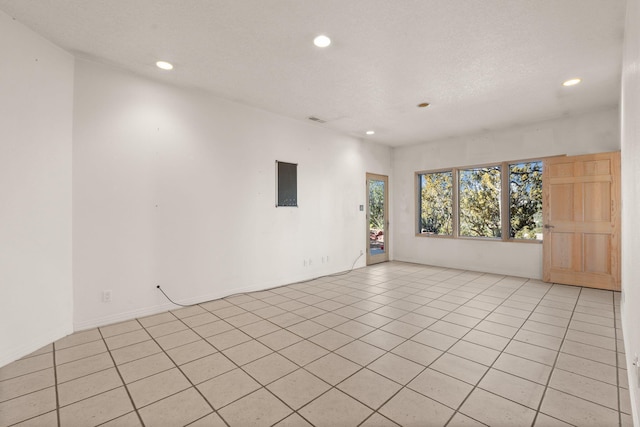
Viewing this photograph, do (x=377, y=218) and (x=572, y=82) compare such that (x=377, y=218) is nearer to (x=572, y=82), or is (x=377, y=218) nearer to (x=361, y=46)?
(x=572, y=82)

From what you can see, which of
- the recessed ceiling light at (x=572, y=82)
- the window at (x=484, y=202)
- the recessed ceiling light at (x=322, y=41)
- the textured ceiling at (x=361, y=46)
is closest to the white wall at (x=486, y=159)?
the window at (x=484, y=202)

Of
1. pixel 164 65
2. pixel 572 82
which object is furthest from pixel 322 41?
pixel 572 82

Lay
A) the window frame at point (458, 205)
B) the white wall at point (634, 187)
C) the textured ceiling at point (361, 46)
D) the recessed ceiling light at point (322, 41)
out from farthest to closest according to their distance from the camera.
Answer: the window frame at point (458, 205) → the recessed ceiling light at point (322, 41) → the textured ceiling at point (361, 46) → the white wall at point (634, 187)

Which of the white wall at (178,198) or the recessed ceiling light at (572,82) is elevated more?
the recessed ceiling light at (572,82)

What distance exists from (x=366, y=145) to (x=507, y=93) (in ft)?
10.1

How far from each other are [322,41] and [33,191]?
302 cm

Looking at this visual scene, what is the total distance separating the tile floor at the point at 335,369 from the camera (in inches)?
71.6

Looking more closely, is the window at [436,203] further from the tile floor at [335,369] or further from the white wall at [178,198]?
the tile floor at [335,369]

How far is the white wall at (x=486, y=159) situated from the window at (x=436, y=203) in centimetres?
22

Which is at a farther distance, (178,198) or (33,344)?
(178,198)

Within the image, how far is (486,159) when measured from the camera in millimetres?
5926

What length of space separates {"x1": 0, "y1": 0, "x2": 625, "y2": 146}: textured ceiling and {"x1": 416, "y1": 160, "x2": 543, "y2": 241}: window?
158 centimetres

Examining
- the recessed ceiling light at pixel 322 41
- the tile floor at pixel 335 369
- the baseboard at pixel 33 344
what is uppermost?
the recessed ceiling light at pixel 322 41

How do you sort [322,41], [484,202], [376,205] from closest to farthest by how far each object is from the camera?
1. [322,41]
2. [484,202]
3. [376,205]
